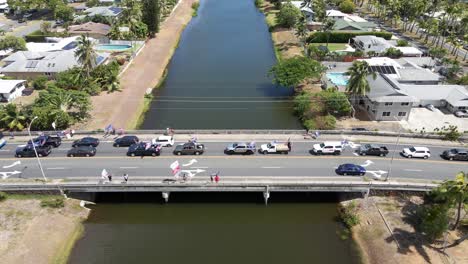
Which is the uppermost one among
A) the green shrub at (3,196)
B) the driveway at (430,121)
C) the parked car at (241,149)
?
the driveway at (430,121)

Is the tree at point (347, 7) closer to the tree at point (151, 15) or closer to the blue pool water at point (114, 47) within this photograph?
the tree at point (151, 15)

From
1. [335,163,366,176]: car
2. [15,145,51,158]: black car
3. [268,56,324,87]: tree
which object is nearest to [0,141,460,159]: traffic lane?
[15,145,51,158]: black car

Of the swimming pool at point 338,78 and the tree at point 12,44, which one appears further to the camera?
the tree at point 12,44

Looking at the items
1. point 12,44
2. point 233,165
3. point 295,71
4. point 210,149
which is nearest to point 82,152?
point 210,149

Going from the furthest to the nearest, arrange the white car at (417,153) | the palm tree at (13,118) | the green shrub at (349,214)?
1. the palm tree at (13,118)
2. the white car at (417,153)
3. the green shrub at (349,214)

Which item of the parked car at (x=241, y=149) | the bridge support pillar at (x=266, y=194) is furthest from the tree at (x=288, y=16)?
the bridge support pillar at (x=266, y=194)

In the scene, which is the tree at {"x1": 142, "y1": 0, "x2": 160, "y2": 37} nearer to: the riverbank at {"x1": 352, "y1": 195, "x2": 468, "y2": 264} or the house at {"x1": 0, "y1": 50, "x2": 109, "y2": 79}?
the house at {"x1": 0, "y1": 50, "x2": 109, "y2": 79}

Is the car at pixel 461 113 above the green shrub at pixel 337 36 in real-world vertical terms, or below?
below
